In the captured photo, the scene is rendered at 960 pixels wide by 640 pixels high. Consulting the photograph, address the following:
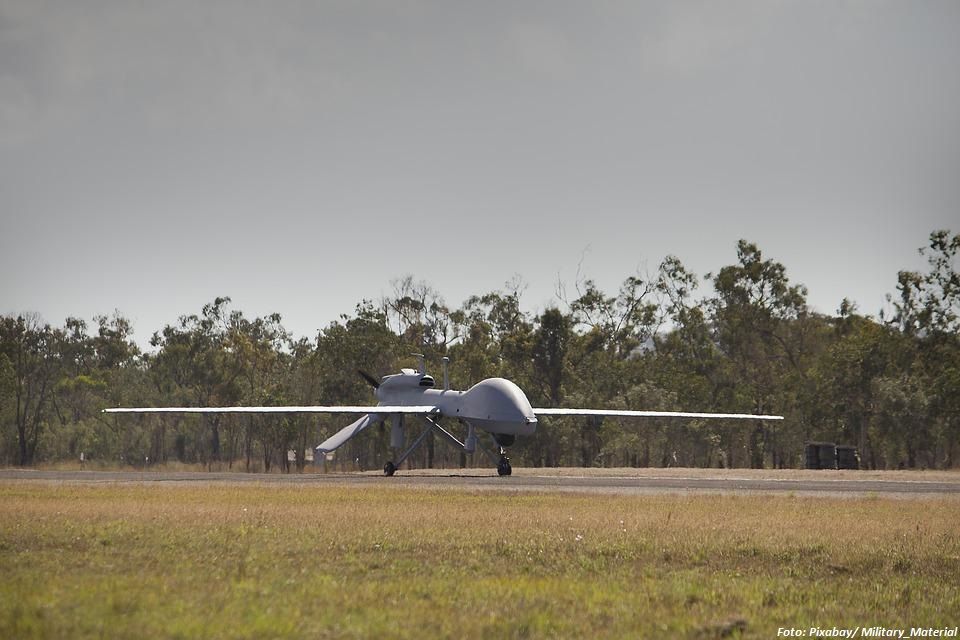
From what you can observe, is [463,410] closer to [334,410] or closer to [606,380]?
[334,410]

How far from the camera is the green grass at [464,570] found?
1320cm

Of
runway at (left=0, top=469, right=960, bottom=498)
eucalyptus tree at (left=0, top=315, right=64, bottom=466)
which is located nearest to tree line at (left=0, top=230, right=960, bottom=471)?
eucalyptus tree at (left=0, top=315, right=64, bottom=466)

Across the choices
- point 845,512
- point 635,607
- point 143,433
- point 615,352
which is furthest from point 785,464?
point 635,607

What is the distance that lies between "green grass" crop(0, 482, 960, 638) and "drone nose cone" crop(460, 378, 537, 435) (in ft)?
70.6

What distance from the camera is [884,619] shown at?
48.8 feet

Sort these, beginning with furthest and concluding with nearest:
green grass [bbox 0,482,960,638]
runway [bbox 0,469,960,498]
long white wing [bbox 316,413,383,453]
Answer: long white wing [bbox 316,413,383,453] < runway [bbox 0,469,960,498] < green grass [bbox 0,482,960,638]

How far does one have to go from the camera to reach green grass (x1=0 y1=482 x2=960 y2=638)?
13.2 meters

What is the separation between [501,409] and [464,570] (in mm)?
34197

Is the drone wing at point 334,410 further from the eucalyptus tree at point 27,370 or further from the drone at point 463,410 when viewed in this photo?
the eucalyptus tree at point 27,370

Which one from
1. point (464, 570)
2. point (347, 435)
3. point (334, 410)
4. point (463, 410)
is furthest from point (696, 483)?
point (464, 570)

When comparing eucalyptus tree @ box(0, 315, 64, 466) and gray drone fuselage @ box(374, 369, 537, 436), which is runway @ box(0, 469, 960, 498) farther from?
eucalyptus tree @ box(0, 315, 64, 466)

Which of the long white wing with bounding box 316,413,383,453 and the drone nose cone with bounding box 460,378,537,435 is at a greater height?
the drone nose cone with bounding box 460,378,537,435

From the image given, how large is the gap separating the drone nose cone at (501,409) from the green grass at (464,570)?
2151 cm

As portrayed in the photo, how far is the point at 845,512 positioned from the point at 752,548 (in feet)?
31.6
